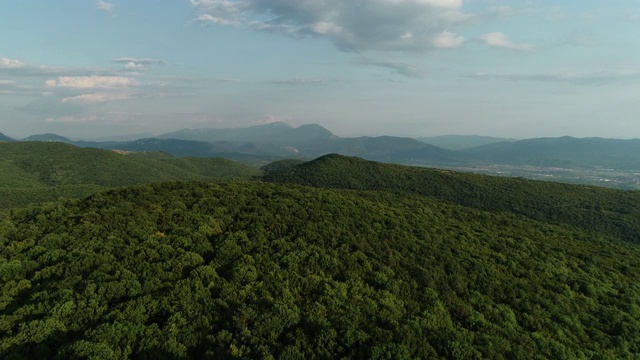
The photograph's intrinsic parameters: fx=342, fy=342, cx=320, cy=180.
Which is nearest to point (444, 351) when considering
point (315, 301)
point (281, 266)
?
point (315, 301)

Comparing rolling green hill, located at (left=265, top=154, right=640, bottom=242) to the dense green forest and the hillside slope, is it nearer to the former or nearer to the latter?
the dense green forest

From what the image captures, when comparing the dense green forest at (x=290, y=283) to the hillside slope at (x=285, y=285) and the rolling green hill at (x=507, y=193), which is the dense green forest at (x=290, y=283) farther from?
the rolling green hill at (x=507, y=193)

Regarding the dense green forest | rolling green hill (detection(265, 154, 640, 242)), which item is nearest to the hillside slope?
the dense green forest

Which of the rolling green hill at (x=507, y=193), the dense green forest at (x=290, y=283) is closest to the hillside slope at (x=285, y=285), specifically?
the dense green forest at (x=290, y=283)

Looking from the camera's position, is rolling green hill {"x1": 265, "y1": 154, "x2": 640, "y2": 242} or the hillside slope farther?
rolling green hill {"x1": 265, "y1": 154, "x2": 640, "y2": 242}

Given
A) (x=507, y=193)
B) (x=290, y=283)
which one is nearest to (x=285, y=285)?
(x=290, y=283)
